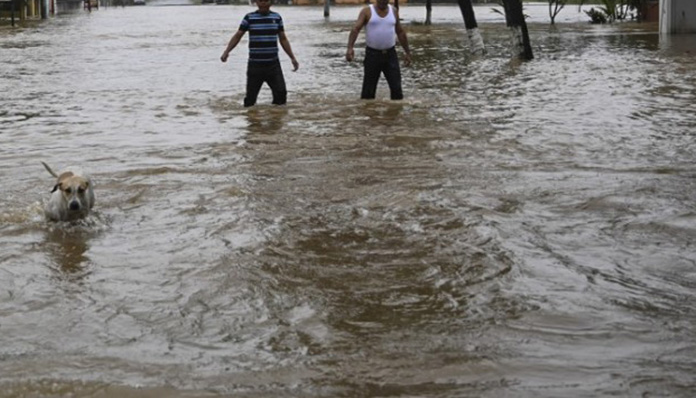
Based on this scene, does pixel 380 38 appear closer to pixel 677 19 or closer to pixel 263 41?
pixel 263 41

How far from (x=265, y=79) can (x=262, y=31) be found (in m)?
0.70

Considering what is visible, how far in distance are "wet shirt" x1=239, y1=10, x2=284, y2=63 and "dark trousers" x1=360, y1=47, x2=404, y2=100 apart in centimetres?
133

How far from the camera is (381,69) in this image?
47.6ft

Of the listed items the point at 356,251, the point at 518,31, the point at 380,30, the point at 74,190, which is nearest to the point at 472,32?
the point at 518,31

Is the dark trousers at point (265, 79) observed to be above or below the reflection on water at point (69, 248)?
above

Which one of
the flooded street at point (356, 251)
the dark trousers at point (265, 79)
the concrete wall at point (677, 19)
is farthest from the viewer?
the concrete wall at point (677, 19)

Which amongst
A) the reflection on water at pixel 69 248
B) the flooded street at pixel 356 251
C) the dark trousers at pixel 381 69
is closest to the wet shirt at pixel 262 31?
the flooded street at pixel 356 251

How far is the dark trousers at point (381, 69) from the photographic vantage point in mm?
14242

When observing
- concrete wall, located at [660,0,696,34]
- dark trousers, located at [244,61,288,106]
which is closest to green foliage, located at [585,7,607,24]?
concrete wall, located at [660,0,696,34]

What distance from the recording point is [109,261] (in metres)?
6.71

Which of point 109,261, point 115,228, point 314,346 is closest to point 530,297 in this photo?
point 314,346

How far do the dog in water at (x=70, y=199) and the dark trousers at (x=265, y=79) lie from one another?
→ 6.27m

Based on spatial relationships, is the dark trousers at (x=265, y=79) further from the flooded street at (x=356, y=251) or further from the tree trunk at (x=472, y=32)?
the tree trunk at (x=472, y=32)

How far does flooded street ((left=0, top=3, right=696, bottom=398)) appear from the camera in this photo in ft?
15.6
